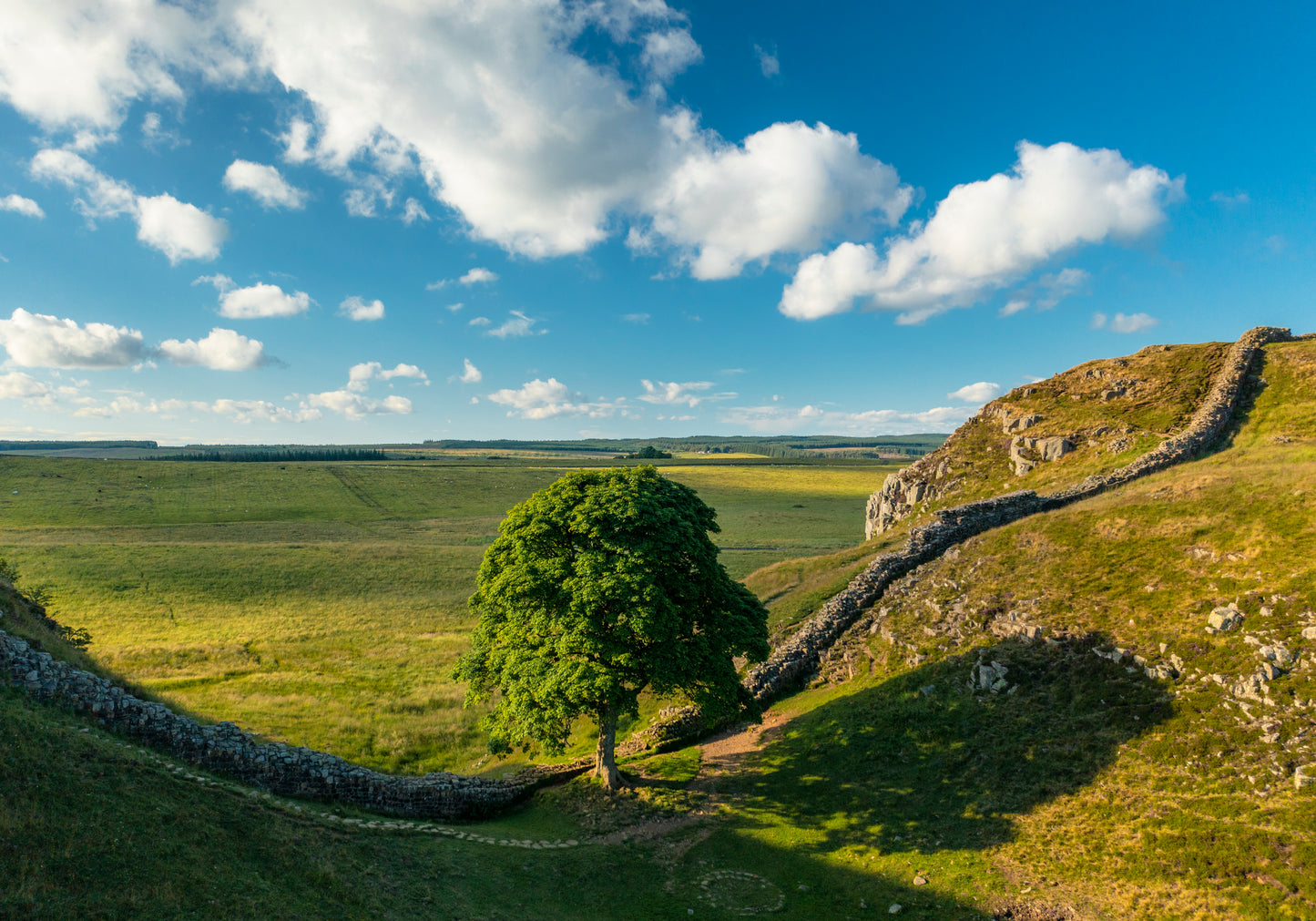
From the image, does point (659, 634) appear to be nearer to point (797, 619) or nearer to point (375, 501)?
point (797, 619)

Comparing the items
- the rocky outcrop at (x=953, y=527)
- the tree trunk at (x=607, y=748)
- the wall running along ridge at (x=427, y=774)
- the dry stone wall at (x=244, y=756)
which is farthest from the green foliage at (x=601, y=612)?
the rocky outcrop at (x=953, y=527)

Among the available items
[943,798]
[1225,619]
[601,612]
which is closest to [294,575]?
[601,612]

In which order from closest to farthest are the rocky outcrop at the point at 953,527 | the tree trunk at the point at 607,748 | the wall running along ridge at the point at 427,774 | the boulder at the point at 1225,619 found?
1. the wall running along ridge at the point at 427,774
2. the boulder at the point at 1225,619
3. the tree trunk at the point at 607,748
4. the rocky outcrop at the point at 953,527

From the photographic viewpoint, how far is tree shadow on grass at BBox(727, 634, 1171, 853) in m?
17.7

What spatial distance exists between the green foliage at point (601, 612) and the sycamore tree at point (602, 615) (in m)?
0.05

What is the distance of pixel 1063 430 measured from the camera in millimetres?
47094

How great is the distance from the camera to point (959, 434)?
5703 centimetres

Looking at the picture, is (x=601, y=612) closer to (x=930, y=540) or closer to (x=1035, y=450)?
(x=930, y=540)

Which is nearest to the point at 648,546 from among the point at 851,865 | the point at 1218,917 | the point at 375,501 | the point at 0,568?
the point at 851,865

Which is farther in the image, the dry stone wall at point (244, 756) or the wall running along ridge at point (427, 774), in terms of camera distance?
the wall running along ridge at point (427, 774)

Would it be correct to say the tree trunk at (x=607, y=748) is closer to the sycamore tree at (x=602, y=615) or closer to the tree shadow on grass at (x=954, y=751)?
the sycamore tree at (x=602, y=615)

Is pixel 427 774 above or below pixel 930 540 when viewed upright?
below

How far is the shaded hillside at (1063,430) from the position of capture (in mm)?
43094

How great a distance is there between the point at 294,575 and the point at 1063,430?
77495mm
